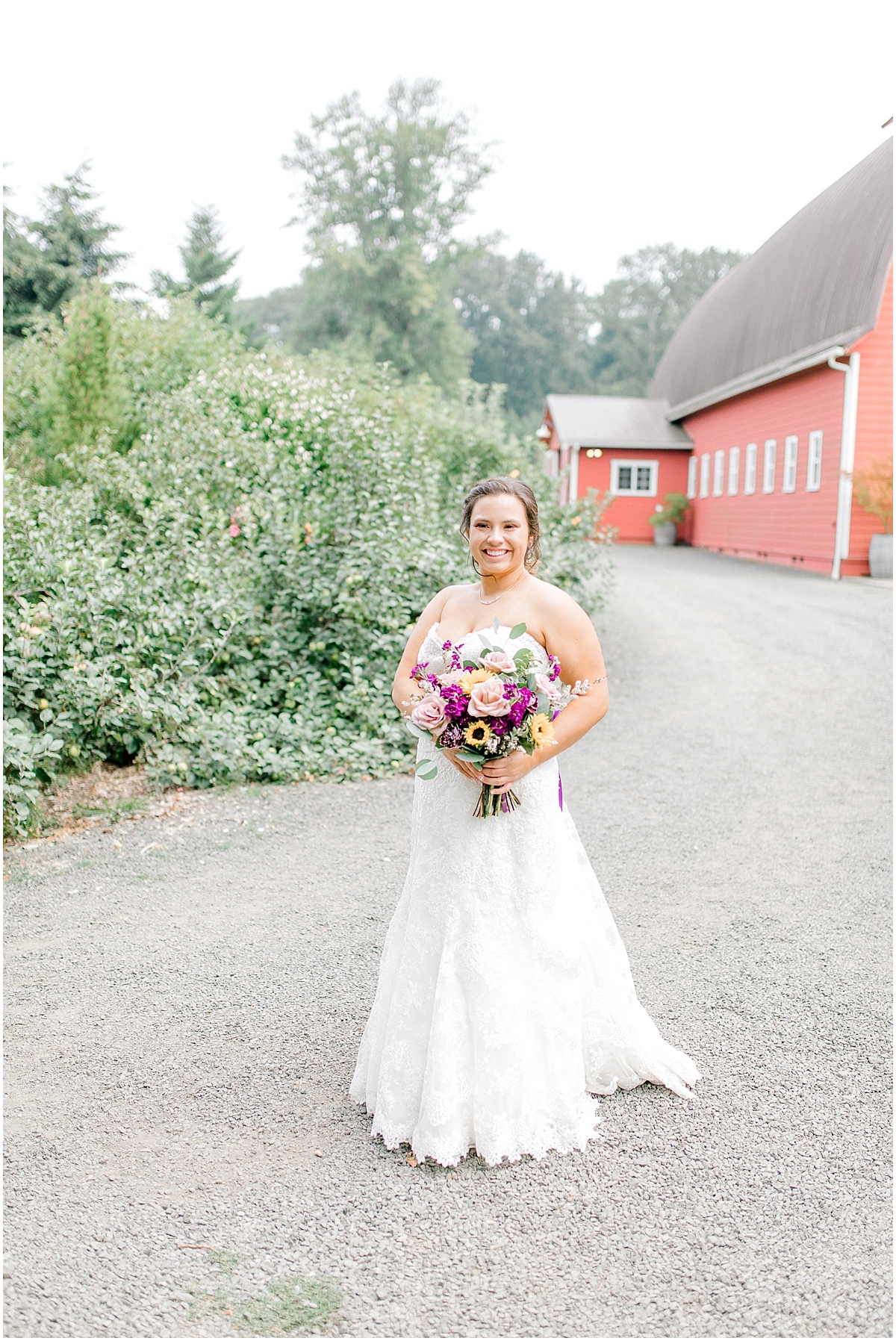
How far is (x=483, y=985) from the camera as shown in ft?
9.80

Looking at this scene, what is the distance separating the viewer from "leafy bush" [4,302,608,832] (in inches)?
270

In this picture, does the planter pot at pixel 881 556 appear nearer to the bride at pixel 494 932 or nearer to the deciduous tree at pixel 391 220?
the bride at pixel 494 932

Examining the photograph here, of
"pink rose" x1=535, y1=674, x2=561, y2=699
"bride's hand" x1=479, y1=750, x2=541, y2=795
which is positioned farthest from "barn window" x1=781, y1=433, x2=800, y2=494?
"bride's hand" x1=479, y1=750, x2=541, y2=795

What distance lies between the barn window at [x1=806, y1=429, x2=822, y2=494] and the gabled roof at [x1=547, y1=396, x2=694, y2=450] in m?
9.88

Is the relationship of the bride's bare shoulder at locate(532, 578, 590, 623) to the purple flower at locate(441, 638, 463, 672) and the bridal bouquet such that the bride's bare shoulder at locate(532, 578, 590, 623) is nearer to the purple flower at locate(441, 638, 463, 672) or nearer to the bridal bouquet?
the bridal bouquet

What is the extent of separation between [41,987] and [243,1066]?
116cm

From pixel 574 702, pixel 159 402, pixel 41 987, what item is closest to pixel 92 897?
pixel 41 987

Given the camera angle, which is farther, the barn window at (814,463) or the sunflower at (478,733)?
the barn window at (814,463)

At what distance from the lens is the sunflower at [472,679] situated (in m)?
2.82

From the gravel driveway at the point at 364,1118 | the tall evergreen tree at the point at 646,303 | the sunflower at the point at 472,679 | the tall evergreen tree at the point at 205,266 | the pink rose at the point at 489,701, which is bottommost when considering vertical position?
the gravel driveway at the point at 364,1118

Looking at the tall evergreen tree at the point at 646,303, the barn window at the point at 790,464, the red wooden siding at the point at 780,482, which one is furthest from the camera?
the tall evergreen tree at the point at 646,303

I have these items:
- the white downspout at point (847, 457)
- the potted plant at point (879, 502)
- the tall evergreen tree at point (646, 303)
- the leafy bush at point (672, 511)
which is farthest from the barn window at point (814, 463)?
the tall evergreen tree at point (646, 303)

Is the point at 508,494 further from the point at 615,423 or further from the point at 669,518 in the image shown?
the point at 615,423

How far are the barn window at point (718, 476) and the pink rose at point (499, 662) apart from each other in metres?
26.4
